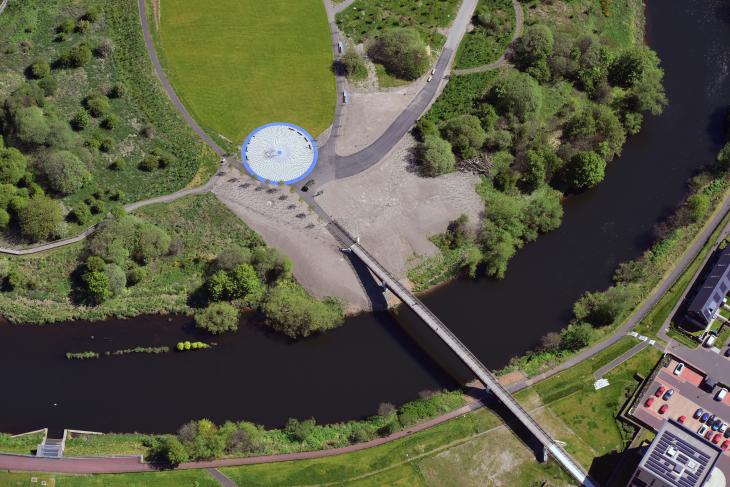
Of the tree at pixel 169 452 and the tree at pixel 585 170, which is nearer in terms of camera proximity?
the tree at pixel 169 452

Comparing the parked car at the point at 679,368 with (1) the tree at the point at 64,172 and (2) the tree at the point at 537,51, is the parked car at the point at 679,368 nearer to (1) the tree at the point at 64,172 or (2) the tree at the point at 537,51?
(2) the tree at the point at 537,51

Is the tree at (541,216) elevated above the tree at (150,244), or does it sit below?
above

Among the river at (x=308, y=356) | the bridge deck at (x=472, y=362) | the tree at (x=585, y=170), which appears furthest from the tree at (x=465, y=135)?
the bridge deck at (x=472, y=362)

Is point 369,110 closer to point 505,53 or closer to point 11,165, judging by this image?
point 505,53

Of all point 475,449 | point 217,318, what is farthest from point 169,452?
point 475,449

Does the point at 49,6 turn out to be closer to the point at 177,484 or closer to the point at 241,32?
the point at 241,32

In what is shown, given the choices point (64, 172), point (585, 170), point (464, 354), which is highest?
point (585, 170)

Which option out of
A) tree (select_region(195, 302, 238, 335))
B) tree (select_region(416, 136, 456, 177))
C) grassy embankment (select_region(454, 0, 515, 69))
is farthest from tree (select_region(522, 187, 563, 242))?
tree (select_region(195, 302, 238, 335))

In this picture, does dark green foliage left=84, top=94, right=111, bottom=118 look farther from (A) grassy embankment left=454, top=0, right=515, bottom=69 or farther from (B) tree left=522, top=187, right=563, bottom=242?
(B) tree left=522, top=187, right=563, bottom=242
